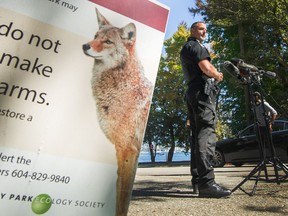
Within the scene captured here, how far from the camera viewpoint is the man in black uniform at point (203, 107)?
334 centimetres

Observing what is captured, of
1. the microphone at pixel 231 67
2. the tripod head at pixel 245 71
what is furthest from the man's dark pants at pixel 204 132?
the tripod head at pixel 245 71

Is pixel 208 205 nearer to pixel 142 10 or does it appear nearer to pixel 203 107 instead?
pixel 203 107

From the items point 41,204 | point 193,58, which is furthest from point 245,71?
point 41,204

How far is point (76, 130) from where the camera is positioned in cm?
152

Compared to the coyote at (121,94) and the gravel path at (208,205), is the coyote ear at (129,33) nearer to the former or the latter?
the coyote at (121,94)

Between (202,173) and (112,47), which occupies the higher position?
(112,47)

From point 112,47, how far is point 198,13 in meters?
21.9

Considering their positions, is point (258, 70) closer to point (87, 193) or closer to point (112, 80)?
point (112, 80)

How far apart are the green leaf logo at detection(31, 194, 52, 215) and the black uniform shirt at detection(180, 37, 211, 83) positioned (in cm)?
242

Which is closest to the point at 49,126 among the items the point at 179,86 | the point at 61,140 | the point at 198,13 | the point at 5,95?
the point at 61,140

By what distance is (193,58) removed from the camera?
11.7ft

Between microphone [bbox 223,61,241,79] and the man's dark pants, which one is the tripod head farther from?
the man's dark pants

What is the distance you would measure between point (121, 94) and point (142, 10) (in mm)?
484

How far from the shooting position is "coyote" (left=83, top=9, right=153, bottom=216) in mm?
1616
